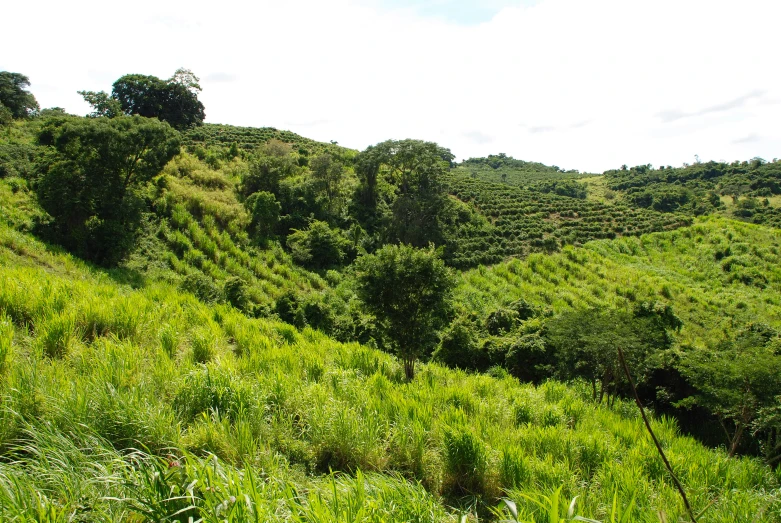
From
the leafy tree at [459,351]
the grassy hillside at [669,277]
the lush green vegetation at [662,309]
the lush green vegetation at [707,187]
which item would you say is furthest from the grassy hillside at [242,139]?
the lush green vegetation at [707,187]

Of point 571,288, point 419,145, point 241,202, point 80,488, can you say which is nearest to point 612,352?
point 80,488

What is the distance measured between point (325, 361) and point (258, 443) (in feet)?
12.9

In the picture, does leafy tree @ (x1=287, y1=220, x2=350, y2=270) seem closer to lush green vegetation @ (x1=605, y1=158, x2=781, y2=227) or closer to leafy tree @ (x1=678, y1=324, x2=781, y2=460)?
leafy tree @ (x1=678, y1=324, x2=781, y2=460)

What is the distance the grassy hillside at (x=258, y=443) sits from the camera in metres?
2.64

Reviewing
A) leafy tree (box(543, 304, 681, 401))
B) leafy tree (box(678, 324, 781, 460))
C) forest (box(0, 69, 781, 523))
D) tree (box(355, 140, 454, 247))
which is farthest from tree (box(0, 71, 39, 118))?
leafy tree (box(678, 324, 781, 460))

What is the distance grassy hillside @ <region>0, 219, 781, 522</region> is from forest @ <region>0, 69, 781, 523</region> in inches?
1.1

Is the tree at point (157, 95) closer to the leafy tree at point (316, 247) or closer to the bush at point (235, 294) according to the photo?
the leafy tree at point (316, 247)

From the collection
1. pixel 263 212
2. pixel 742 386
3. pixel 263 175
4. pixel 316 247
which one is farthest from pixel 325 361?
pixel 263 175

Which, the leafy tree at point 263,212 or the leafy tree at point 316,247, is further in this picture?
the leafy tree at point 263,212

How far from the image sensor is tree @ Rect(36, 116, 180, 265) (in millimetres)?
18109

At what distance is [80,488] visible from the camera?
262 centimetres

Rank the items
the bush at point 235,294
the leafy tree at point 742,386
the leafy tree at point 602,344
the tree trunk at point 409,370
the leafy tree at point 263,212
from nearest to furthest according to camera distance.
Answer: the leafy tree at point 742,386, the tree trunk at point 409,370, the leafy tree at point 602,344, the bush at point 235,294, the leafy tree at point 263,212

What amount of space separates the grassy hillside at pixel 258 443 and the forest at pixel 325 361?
0.03 metres

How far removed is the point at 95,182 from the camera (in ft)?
62.7
